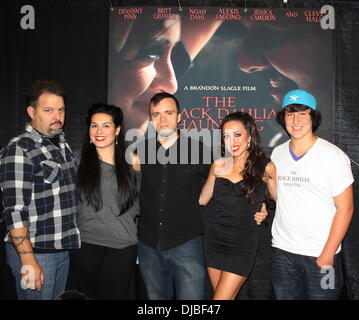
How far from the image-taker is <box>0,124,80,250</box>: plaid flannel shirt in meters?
1.78

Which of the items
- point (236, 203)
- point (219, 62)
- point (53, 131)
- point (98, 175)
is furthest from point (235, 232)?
point (219, 62)

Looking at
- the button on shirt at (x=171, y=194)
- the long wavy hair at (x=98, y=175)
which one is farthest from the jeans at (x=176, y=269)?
the long wavy hair at (x=98, y=175)

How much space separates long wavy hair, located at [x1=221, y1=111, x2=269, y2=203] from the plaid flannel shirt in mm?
1100

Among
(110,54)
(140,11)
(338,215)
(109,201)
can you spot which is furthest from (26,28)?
(338,215)

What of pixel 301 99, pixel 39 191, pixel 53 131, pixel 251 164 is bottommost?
pixel 39 191

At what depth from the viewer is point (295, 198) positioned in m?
2.01

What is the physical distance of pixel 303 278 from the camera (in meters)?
2.01

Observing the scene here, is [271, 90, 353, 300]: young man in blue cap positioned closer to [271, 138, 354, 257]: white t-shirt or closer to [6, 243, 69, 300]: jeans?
[271, 138, 354, 257]: white t-shirt

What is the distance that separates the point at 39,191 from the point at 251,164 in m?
1.34

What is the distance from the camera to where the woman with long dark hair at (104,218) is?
2.00m

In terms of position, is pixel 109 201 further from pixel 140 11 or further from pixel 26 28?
pixel 26 28

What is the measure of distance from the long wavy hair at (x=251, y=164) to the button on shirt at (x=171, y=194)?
0.97ft

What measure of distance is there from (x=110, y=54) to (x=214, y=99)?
1.04 meters

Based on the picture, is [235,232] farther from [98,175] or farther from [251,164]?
[98,175]
